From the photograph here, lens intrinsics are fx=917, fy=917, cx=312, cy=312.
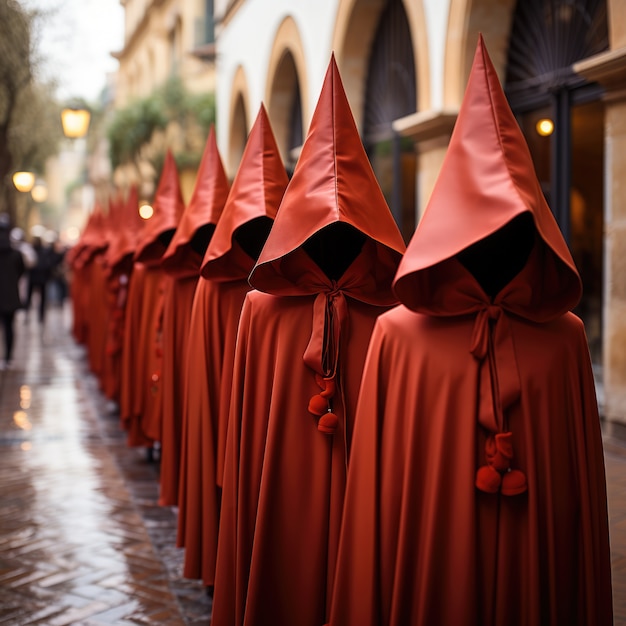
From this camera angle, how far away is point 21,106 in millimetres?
22609

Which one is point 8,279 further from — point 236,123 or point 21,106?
point 21,106

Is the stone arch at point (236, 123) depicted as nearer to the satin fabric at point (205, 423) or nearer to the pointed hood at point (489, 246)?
the satin fabric at point (205, 423)

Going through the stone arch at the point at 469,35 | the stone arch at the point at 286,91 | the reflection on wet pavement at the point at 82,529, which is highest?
the stone arch at the point at 286,91

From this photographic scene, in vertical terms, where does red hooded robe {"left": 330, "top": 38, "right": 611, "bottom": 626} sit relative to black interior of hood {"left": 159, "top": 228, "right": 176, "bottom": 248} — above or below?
below

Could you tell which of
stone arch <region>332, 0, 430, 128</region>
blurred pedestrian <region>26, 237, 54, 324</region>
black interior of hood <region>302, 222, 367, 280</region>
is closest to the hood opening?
black interior of hood <region>302, 222, 367, 280</region>

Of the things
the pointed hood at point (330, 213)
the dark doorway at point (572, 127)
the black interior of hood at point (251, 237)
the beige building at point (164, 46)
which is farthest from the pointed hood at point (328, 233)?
the beige building at point (164, 46)

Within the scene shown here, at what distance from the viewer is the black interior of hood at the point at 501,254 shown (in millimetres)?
2691

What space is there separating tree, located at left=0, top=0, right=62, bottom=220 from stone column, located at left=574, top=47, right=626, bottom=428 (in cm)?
1365

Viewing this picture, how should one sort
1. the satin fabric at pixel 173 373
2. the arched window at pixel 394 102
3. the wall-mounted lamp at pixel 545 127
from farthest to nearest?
1. the arched window at pixel 394 102
2. the wall-mounted lamp at pixel 545 127
3. the satin fabric at pixel 173 373

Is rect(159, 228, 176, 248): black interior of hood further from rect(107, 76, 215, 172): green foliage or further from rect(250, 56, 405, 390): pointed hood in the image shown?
rect(107, 76, 215, 172): green foliage

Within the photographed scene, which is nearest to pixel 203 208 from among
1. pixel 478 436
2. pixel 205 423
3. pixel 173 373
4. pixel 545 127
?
pixel 173 373

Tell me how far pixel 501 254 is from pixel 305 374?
92 cm

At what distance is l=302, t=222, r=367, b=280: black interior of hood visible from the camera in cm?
339

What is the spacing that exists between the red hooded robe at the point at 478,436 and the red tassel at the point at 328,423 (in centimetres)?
45
